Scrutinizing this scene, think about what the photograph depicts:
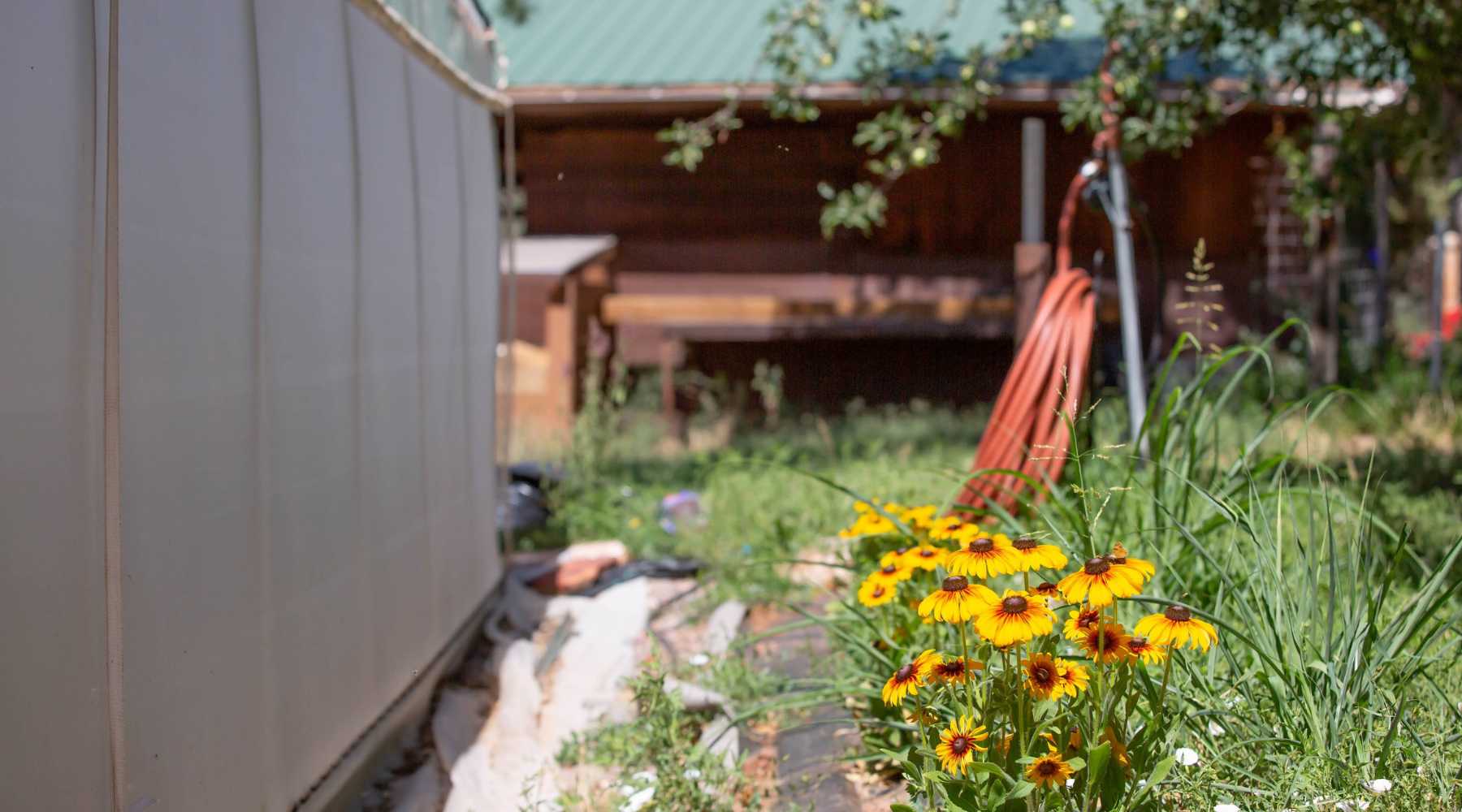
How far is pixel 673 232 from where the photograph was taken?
35.5 ft

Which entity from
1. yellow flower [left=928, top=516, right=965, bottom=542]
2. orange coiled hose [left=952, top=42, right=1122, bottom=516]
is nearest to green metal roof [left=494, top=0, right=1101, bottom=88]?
orange coiled hose [left=952, top=42, right=1122, bottom=516]

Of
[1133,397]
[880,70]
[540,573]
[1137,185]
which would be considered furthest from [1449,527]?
[1137,185]

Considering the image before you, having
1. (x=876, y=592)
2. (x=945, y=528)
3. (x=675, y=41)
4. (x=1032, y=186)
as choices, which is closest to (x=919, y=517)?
(x=945, y=528)

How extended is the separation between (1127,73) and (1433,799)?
5.14m

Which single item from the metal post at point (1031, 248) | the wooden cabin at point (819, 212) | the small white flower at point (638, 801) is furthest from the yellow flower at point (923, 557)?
the wooden cabin at point (819, 212)

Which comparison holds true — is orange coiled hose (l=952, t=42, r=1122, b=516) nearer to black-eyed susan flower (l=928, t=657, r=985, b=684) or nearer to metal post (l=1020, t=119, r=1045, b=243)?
metal post (l=1020, t=119, r=1045, b=243)

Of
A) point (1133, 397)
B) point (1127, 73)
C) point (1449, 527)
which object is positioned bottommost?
point (1449, 527)

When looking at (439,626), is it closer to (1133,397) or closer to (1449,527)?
(1133,397)

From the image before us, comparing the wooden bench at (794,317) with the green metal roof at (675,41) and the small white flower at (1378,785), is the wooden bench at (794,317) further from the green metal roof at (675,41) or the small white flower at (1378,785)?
the small white flower at (1378,785)

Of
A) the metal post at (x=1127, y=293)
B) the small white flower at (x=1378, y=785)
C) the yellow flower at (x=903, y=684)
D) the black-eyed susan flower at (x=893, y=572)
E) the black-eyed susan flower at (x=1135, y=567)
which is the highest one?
the metal post at (x=1127, y=293)

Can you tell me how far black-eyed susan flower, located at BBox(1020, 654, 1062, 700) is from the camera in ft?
7.72

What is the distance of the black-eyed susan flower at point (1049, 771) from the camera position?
2316mm

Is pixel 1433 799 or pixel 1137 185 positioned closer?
pixel 1433 799

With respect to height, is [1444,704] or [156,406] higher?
[156,406]
